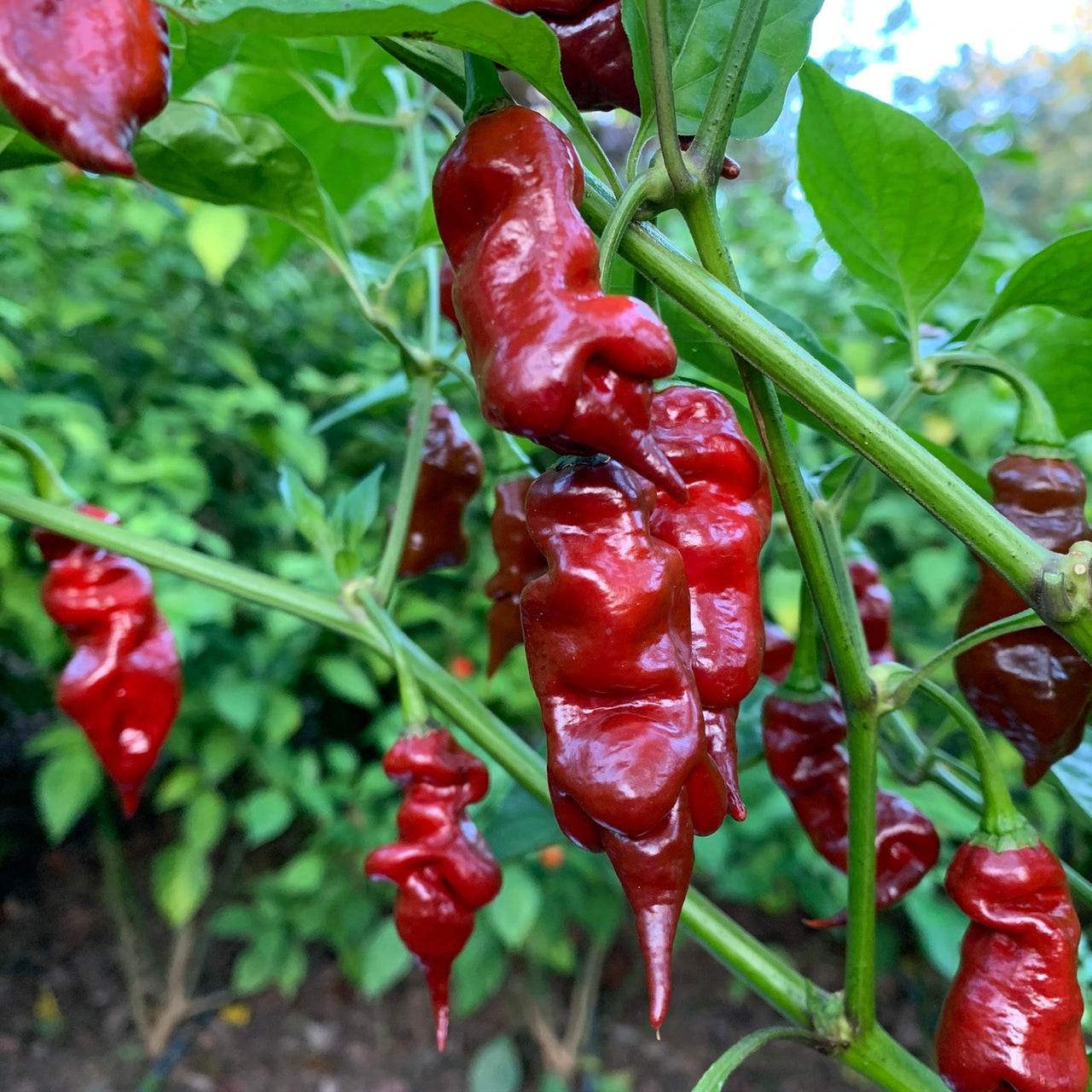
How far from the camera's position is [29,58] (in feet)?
1.02

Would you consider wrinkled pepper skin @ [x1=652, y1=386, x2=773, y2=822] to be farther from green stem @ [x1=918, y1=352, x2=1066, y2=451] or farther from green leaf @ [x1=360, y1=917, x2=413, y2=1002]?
green leaf @ [x1=360, y1=917, x2=413, y2=1002]

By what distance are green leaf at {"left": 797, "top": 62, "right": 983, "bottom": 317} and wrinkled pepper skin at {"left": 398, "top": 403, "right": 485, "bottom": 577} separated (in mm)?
354

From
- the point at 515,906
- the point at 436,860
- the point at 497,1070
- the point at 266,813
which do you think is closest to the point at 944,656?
the point at 436,860

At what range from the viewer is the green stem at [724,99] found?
15.9 inches

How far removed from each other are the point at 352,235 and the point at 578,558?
1.94 meters

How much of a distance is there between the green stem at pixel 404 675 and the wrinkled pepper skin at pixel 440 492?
16cm

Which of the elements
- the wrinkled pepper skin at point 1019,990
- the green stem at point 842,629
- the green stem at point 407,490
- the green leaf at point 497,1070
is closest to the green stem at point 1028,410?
the green stem at point 842,629

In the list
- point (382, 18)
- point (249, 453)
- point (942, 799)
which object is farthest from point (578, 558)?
point (249, 453)

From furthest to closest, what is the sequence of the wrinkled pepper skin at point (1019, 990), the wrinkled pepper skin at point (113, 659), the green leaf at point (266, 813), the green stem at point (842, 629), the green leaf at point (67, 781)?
the green leaf at point (266, 813) → the green leaf at point (67, 781) → the wrinkled pepper skin at point (113, 659) → the wrinkled pepper skin at point (1019, 990) → the green stem at point (842, 629)

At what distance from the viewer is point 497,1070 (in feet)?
6.40

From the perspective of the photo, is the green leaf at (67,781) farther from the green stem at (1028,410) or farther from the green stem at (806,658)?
the green stem at (1028,410)

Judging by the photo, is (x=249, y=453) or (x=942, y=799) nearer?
(x=942, y=799)

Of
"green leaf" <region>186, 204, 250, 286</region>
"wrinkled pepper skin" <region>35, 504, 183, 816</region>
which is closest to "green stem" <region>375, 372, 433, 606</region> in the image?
"wrinkled pepper skin" <region>35, 504, 183, 816</region>

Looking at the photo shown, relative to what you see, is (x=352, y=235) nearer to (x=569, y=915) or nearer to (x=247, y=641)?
(x=247, y=641)
